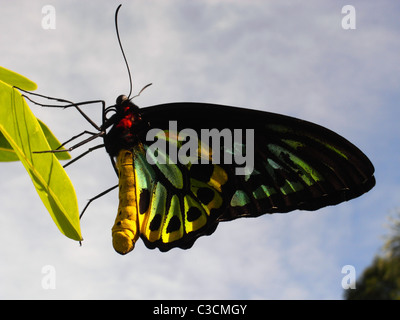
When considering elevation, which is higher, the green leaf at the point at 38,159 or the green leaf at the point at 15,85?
the green leaf at the point at 15,85

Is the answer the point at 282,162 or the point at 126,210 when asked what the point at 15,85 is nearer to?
the point at 126,210

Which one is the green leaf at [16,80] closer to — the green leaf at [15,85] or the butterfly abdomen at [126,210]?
the green leaf at [15,85]

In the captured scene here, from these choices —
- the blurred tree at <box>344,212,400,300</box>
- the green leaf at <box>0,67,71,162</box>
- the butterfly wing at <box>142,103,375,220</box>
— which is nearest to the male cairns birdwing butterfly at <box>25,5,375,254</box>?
the butterfly wing at <box>142,103,375,220</box>

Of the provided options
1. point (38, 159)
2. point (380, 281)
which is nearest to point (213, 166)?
point (38, 159)

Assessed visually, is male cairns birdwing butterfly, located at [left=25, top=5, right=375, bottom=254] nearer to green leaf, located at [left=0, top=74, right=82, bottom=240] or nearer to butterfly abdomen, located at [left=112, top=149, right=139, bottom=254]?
butterfly abdomen, located at [left=112, top=149, right=139, bottom=254]

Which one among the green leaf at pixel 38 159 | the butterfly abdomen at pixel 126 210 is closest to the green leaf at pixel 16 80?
the green leaf at pixel 38 159

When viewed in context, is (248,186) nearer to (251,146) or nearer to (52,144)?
(251,146)

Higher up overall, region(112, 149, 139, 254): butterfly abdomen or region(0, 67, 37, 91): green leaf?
region(0, 67, 37, 91): green leaf
